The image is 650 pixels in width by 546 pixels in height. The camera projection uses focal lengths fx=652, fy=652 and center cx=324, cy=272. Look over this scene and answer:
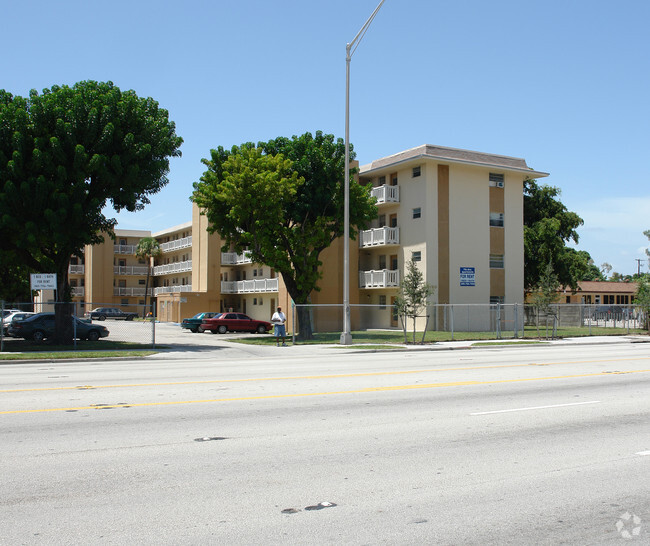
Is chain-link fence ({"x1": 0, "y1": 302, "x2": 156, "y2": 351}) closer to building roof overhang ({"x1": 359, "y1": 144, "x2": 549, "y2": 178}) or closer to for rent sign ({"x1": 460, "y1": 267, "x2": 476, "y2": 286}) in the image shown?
building roof overhang ({"x1": 359, "y1": 144, "x2": 549, "y2": 178})

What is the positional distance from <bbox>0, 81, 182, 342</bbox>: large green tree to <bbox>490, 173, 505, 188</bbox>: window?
24461mm

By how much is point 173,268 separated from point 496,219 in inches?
1566

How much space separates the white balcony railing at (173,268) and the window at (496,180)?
115 ft

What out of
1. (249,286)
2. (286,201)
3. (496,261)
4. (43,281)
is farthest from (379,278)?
(43,281)

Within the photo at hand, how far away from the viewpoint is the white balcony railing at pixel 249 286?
5191 cm

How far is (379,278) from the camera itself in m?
44.2

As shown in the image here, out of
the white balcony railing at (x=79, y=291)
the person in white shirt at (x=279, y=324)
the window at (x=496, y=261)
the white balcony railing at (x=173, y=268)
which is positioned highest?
the white balcony railing at (x=173, y=268)

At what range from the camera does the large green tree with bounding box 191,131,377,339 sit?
34.0m

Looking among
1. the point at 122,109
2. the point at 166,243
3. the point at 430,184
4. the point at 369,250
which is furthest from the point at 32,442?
the point at 166,243

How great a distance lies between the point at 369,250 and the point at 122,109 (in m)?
24.5

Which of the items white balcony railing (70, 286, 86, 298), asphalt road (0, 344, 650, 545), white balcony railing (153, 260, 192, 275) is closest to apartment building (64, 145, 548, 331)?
white balcony railing (153, 260, 192, 275)

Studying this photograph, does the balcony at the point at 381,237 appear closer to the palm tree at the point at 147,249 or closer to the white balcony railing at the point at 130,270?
the palm tree at the point at 147,249

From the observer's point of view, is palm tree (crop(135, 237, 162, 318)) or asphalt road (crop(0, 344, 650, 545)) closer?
asphalt road (crop(0, 344, 650, 545))

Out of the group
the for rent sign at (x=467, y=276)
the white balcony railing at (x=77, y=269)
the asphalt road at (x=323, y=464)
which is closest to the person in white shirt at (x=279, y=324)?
the asphalt road at (x=323, y=464)
